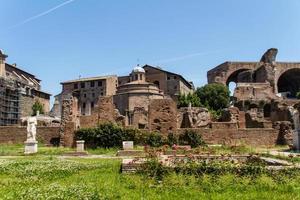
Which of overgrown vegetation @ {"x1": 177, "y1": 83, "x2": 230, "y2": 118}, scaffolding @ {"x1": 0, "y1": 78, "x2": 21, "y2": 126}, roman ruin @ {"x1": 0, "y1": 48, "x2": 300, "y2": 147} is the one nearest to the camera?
roman ruin @ {"x1": 0, "y1": 48, "x2": 300, "y2": 147}

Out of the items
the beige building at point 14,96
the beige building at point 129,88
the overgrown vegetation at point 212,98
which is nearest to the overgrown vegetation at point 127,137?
the overgrown vegetation at point 212,98

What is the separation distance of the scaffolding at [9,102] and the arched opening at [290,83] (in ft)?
173

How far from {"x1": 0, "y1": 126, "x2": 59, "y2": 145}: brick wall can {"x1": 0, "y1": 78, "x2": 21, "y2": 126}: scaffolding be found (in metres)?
38.5

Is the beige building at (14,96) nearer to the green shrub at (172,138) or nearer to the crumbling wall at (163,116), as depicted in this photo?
the crumbling wall at (163,116)

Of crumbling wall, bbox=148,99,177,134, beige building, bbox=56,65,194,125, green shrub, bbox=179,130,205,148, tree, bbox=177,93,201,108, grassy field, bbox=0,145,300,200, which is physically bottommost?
grassy field, bbox=0,145,300,200

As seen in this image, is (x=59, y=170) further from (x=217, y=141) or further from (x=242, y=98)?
(x=242, y=98)

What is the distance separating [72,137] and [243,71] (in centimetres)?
5413

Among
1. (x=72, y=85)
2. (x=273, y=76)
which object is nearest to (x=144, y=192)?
(x=273, y=76)

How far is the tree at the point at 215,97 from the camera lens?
64812mm

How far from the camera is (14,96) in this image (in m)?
70.2

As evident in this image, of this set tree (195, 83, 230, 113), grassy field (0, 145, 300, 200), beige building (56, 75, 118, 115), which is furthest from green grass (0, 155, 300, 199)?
beige building (56, 75, 118, 115)

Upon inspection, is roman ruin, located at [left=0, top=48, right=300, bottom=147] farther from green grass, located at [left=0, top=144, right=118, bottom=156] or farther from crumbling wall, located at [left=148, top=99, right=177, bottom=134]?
green grass, located at [left=0, top=144, right=118, bottom=156]

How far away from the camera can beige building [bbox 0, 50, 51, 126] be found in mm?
66250

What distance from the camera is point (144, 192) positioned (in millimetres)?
7402
